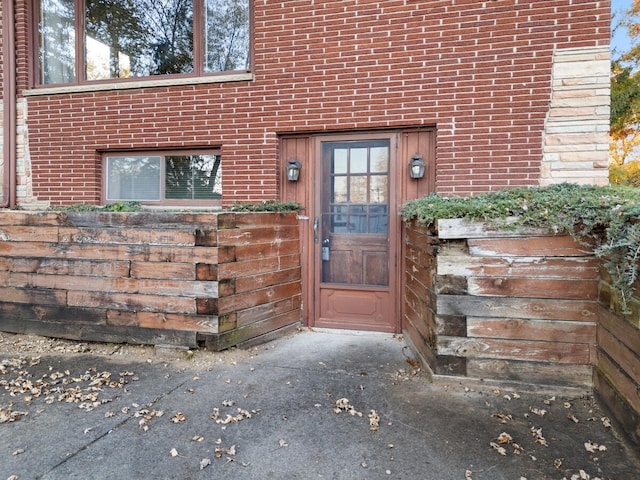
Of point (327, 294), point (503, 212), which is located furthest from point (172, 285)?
point (503, 212)

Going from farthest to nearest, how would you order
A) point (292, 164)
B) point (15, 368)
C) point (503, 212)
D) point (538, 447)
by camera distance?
point (292, 164)
point (15, 368)
point (503, 212)
point (538, 447)

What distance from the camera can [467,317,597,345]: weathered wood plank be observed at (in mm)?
2939

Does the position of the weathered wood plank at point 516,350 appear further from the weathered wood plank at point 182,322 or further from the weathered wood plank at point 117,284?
the weathered wood plank at point 117,284

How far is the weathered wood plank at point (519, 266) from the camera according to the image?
A: 9.61 feet

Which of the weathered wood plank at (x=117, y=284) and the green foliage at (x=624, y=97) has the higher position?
the green foliage at (x=624, y=97)

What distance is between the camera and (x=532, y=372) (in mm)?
3021

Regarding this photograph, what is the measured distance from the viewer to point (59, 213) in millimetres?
3994

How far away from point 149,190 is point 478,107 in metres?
4.06

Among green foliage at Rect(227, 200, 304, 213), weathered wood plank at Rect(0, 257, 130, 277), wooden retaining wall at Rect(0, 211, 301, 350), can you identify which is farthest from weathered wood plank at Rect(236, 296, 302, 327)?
weathered wood plank at Rect(0, 257, 130, 277)

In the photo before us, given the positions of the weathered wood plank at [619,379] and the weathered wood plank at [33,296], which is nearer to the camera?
the weathered wood plank at [619,379]

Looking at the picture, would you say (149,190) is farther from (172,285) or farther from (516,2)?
(516,2)

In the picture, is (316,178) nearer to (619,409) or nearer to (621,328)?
(621,328)

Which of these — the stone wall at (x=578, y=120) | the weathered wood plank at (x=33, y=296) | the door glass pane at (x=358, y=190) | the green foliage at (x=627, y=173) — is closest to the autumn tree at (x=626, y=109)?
the green foliage at (x=627, y=173)

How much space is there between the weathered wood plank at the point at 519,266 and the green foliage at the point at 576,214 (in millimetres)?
177
